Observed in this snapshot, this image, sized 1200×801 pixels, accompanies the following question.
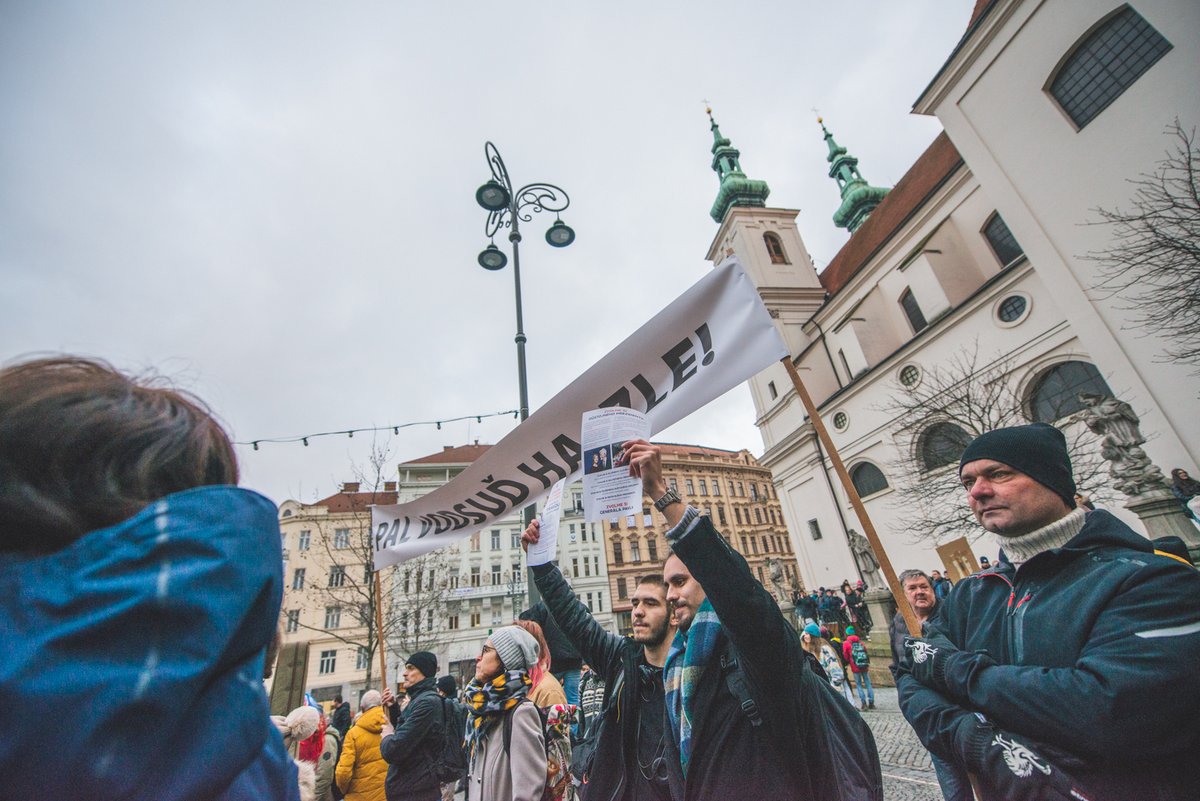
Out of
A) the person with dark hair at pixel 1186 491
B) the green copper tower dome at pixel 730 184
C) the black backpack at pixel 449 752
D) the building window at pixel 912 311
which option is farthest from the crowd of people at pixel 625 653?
the green copper tower dome at pixel 730 184

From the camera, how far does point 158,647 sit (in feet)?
2.06

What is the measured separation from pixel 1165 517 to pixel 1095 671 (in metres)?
10.5

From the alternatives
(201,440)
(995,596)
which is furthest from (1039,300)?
(201,440)

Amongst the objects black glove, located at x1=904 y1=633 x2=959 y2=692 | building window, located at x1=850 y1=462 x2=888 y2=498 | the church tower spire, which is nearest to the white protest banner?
black glove, located at x1=904 y1=633 x2=959 y2=692

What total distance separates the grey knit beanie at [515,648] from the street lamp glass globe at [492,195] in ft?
19.1

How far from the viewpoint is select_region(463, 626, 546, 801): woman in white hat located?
9.39ft

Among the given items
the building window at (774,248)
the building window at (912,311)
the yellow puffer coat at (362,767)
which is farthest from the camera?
the building window at (774,248)

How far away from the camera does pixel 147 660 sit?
60 centimetres

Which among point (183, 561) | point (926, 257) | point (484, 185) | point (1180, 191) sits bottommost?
point (183, 561)

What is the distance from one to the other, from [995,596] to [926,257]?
2214 cm

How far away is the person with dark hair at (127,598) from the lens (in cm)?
55

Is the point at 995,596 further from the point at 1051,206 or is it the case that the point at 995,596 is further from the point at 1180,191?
the point at 1051,206

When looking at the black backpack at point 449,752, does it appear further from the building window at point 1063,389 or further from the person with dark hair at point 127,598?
the building window at point 1063,389

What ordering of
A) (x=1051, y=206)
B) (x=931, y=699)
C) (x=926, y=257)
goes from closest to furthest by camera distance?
(x=931, y=699) < (x=1051, y=206) < (x=926, y=257)
